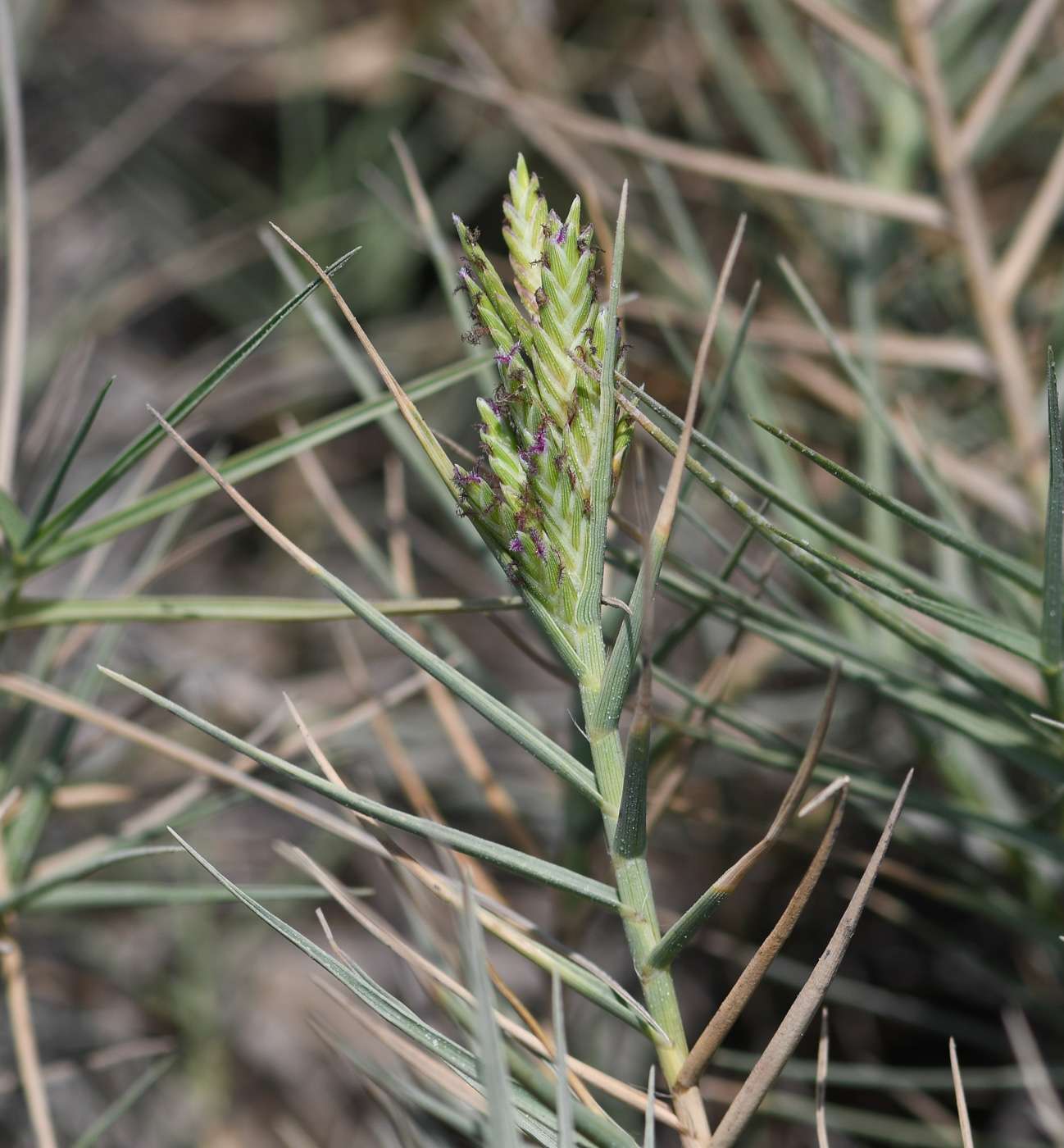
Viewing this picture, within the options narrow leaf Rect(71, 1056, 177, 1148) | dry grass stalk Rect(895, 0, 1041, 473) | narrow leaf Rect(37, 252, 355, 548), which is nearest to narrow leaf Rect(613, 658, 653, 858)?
narrow leaf Rect(37, 252, 355, 548)

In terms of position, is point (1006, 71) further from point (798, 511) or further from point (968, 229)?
point (798, 511)

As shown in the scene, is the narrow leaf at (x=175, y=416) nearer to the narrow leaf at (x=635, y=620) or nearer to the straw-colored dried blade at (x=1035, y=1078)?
the narrow leaf at (x=635, y=620)

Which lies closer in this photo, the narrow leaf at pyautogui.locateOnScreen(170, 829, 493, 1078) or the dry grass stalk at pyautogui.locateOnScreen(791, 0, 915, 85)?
the narrow leaf at pyautogui.locateOnScreen(170, 829, 493, 1078)

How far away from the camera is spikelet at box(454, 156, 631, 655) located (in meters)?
0.19

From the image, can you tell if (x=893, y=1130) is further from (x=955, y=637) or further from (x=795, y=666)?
(x=795, y=666)

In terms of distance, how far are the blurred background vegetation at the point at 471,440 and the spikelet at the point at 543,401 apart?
0.08 m

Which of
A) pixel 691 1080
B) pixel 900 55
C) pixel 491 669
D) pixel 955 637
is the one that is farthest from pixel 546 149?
pixel 491 669

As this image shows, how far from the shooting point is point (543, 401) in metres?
0.20

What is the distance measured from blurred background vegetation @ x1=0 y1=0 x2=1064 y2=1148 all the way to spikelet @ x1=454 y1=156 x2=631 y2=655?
0.08m

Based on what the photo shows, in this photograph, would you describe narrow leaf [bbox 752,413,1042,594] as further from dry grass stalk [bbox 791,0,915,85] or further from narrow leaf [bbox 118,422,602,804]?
dry grass stalk [bbox 791,0,915,85]

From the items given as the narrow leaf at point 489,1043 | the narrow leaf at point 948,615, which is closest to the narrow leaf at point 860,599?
the narrow leaf at point 948,615

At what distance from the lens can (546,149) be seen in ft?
1.42

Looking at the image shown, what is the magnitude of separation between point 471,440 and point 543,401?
0.64 meters

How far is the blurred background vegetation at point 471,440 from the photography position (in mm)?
373
